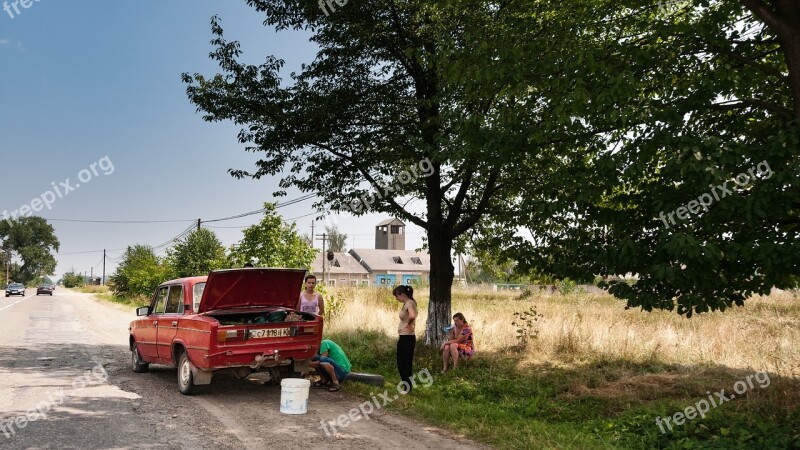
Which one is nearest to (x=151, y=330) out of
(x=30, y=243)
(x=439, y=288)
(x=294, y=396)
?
(x=294, y=396)

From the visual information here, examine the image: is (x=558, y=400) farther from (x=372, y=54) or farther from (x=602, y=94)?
(x=372, y=54)

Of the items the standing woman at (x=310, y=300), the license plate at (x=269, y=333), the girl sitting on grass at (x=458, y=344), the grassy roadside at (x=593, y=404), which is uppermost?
the standing woman at (x=310, y=300)

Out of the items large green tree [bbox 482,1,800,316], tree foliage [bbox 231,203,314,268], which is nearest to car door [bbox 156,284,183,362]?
large green tree [bbox 482,1,800,316]

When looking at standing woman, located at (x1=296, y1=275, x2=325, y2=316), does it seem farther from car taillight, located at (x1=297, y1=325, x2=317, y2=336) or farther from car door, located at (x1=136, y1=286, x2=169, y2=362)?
car door, located at (x1=136, y1=286, x2=169, y2=362)

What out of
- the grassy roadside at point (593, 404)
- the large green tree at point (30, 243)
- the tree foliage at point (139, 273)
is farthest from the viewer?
the large green tree at point (30, 243)

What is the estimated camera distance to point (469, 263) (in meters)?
15.0

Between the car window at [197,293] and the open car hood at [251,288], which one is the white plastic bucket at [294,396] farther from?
the car window at [197,293]

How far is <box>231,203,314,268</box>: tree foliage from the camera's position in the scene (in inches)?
785

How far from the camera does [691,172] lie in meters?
5.58

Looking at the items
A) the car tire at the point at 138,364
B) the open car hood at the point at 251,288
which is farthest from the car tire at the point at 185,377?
the car tire at the point at 138,364

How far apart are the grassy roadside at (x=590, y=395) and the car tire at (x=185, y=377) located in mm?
2523

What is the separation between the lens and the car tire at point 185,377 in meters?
8.47

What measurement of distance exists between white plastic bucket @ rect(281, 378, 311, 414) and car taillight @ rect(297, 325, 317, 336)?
4.31 feet

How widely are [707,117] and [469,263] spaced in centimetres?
868
